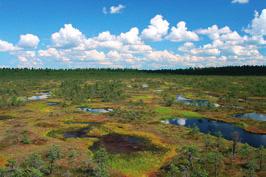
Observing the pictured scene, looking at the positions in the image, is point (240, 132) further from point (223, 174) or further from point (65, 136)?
point (65, 136)

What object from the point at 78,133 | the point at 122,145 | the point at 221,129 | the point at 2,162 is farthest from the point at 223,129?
the point at 2,162

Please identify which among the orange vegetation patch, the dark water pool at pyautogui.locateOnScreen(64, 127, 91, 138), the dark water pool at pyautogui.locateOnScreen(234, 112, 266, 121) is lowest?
the dark water pool at pyautogui.locateOnScreen(64, 127, 91, 138)

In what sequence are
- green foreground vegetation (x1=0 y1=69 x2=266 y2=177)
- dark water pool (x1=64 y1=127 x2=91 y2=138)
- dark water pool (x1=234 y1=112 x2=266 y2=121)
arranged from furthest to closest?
1. dark water pool (x1=234 y1=112 x2=266 y2=121)
2. dark water pool (x1=64 y1=127 x2=91 y2=138)
3. green foreground vegetation (x1=0 y1=69 x2=266 y2=177)

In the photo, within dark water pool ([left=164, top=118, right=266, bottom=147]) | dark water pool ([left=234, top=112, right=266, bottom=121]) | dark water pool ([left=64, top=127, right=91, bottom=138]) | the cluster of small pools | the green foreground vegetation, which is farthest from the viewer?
dark water pool ([left=234, top=112, right=266, bottom=121])

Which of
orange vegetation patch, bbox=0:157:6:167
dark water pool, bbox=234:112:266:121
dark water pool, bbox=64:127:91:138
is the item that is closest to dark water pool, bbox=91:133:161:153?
dark water pool, bbox=64:127:91:138

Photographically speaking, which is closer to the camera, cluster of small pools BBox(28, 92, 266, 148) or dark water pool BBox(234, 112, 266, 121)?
cluster of small pools BBox(28, 92, 266, 148)

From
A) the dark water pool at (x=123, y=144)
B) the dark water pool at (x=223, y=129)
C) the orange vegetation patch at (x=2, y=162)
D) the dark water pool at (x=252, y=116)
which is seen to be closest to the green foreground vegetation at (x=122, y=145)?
the dark water pool at (x=123, y=144)

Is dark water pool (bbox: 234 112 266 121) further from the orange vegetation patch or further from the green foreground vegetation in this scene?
the orange vegetation patch

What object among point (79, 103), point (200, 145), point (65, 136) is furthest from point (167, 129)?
point (79, 103)

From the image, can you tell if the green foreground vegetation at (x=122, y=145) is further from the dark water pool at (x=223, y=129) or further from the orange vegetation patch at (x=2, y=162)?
the dark water pool at (x=223, y=129)
